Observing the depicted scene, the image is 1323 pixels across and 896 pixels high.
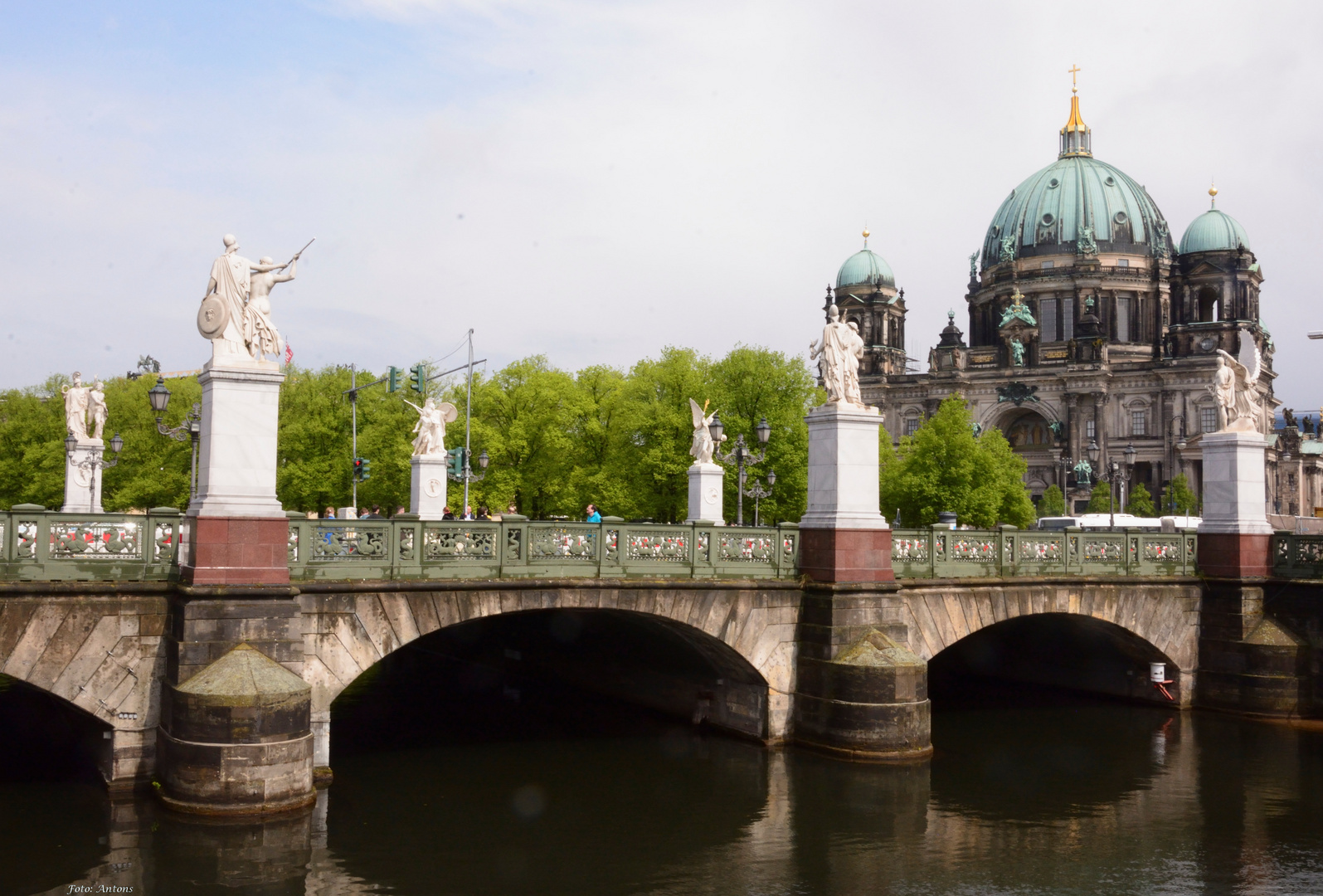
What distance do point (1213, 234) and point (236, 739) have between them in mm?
99364

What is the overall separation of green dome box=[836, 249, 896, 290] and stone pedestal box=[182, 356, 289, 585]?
310ft

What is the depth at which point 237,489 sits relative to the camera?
1673 centimetres

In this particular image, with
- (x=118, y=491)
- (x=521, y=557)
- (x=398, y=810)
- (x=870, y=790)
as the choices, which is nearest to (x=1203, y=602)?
(x=870, y=790)

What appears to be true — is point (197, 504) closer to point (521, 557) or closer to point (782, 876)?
point (521, 557)

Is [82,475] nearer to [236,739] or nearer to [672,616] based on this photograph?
[236,739]

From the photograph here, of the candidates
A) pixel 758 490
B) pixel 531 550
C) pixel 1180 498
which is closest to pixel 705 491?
pixel 758 490

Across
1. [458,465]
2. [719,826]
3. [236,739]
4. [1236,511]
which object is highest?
[458,465]

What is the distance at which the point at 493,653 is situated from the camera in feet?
108

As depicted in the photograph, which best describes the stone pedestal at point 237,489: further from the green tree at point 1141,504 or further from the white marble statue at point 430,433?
the green tree at point 1141,504

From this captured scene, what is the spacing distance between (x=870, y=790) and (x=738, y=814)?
2442 millimetres

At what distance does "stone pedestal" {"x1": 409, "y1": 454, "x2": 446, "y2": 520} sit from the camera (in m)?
30.4

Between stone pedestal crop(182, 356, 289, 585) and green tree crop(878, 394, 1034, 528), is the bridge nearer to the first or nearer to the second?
stone pedestal crop(182, 356, 289, 585)

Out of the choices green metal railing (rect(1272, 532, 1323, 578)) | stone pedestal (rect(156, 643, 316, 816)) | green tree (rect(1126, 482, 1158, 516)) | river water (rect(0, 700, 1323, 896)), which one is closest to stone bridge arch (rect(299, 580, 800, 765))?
stone pedestal (rect(156, 643, 316, 816))

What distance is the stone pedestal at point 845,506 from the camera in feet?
70.1
